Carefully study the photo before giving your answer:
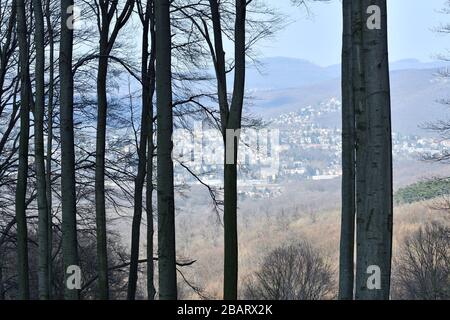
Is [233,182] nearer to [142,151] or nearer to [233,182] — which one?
[233,182]

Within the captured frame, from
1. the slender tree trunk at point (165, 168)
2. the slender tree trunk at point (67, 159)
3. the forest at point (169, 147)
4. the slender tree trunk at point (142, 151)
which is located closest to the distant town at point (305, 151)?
the forest at point (169, 147)

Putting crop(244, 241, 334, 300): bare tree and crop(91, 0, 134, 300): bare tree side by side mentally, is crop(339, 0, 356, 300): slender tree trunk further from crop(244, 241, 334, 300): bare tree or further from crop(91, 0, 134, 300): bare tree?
crop(244, 241, 334, 300): bare tree

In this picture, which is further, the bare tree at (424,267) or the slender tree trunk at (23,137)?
the bare tree at (424,267)

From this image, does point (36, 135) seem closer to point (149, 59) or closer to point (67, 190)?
point (67, 190)

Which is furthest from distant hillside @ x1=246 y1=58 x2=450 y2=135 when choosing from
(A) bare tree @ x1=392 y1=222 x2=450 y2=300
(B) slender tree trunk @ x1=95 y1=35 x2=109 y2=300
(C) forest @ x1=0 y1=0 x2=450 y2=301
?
(B) slender tree trunk @ x1=95 y1=35 x2=109 y2=300

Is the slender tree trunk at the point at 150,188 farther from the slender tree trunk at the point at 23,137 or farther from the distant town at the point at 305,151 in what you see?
the distant town at the point at 305,151

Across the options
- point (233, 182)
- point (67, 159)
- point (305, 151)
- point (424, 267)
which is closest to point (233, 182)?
point (233, 182)
